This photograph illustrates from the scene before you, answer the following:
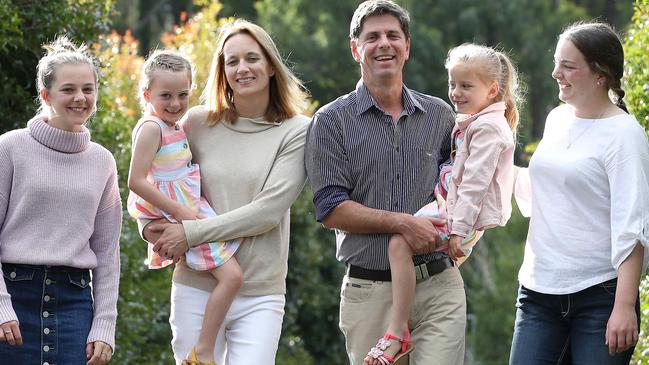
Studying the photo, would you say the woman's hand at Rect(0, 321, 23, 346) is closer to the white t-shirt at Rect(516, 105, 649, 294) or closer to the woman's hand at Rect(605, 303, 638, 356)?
the white t-shirt at Rect(516, 105, 649, 294)

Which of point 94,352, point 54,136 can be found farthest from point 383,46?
point 94,352

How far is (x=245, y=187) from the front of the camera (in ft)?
18.5

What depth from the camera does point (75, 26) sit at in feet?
27.2

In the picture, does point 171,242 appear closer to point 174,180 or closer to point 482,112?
point 174,180

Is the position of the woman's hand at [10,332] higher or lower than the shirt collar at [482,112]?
lower

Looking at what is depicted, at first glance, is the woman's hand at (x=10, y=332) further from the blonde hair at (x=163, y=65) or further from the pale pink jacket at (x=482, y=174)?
the pale pink jacket at (x=482, y=174)

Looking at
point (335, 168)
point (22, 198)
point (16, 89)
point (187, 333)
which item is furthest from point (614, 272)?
point (16, 89)

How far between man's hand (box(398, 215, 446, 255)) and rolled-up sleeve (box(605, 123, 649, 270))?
83cm

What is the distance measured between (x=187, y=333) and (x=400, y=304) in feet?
3.32

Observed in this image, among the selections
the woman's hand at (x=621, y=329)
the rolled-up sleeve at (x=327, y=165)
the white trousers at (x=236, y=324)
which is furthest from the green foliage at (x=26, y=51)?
the woman's hand at (x=621, y=329)

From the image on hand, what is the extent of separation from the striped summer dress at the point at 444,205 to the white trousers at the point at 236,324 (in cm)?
83

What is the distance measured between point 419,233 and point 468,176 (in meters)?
0.34

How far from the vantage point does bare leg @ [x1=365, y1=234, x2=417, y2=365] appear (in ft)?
17.7

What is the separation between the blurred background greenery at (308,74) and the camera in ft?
26.2
